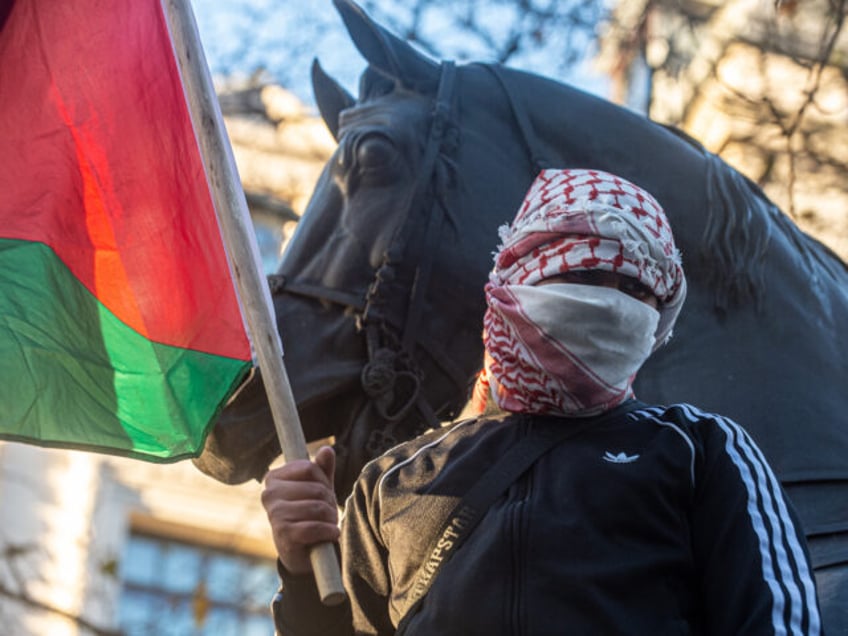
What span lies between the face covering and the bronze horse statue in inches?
42.7

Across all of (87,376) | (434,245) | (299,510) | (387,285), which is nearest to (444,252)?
(434,245)

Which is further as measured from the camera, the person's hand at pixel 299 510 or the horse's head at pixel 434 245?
the horse's head at pixel 434 245

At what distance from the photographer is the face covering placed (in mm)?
→ 2996

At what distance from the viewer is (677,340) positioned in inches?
163

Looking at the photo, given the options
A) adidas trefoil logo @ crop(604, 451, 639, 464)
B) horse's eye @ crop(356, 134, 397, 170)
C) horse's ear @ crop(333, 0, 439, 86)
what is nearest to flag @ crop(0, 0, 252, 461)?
horse's eye @ crop(356, 134, 397, 170)

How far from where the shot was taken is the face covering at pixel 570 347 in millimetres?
2996

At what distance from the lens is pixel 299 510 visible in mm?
2992

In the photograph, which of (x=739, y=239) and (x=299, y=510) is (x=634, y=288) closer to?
(x=299, y=510)

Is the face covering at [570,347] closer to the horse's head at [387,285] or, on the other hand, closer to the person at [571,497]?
the person at [571,497]

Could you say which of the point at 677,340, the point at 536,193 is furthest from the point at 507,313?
the point at 677,340

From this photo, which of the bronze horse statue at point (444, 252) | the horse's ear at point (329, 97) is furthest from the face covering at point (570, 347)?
the horse's ear at point (329, 97)

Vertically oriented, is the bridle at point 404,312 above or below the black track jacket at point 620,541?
below

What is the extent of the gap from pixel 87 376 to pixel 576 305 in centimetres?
135

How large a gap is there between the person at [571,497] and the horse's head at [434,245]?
3.63ft
